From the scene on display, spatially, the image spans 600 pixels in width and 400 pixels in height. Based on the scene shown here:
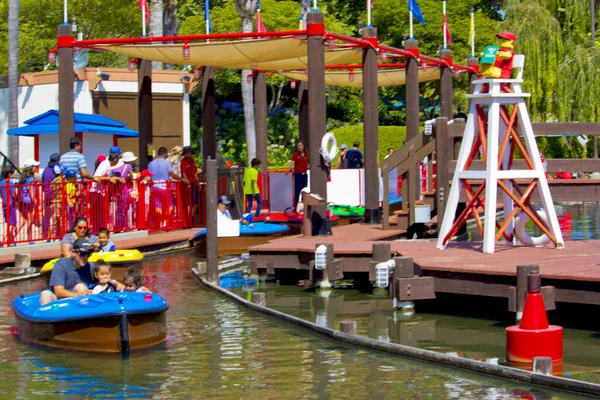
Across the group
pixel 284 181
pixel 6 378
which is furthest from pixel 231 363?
pixel 284 181

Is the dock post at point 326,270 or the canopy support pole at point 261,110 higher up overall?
the canopy support pole at point 261,110

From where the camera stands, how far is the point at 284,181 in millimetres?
26938

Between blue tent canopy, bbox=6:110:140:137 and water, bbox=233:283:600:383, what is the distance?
15.2 m

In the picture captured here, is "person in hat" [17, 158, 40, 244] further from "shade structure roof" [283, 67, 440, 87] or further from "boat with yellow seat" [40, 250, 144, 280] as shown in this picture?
"shade structure roof" [283, 67, 440, 87]

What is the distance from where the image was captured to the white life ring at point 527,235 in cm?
1677

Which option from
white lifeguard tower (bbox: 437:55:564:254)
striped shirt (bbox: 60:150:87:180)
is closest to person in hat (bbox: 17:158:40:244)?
striped shirt (bbox: 60:150:87:180)

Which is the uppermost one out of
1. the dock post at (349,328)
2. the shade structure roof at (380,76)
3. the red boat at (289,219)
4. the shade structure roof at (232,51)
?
the shade structure roof at (380,76)

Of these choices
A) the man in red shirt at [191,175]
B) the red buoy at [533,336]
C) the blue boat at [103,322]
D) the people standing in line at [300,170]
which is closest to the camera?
the red buoy at [533,336]

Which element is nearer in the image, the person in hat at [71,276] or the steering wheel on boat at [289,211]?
the person in hat at [71,276]

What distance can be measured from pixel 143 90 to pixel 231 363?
15613 millimetres

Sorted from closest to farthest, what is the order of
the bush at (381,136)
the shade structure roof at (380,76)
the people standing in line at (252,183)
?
the people standing in line at (252,183) → the shade structure roof at (380,76) → the bush at (381,136)

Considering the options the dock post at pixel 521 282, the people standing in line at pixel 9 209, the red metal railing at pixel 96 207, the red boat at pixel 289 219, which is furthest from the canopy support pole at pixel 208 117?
the dock post at pixel 521 282

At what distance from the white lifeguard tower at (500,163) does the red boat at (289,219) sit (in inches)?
303

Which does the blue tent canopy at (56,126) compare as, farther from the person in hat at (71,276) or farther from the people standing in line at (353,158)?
the person in hat at (71,276)
